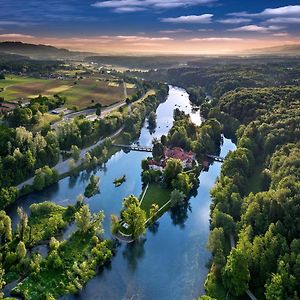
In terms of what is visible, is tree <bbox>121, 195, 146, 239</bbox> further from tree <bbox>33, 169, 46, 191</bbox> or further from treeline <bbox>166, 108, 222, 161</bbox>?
treeline <bbox>166, 108, 222, 161</bbox>

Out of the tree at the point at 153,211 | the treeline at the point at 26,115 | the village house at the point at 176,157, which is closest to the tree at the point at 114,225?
the tree at the point at 153,211

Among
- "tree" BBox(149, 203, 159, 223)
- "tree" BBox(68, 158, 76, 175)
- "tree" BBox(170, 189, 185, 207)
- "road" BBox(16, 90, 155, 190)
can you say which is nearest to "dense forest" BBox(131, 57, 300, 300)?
"tree" BBox(170, 189, 185, 207)

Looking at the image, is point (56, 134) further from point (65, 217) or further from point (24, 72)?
point (24, 72)

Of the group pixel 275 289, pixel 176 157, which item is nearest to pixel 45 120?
pixel 176 157

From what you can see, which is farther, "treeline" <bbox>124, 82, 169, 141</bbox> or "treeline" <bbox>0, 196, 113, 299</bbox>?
"treeline" <bbox>124, 82, 169, 141</bbox>

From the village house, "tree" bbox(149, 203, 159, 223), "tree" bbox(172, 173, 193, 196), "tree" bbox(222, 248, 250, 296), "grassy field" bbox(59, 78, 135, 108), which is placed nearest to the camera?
"tree" bbox(222, 248, 250, 296)

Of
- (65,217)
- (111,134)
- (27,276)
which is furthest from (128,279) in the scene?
(111,134)
